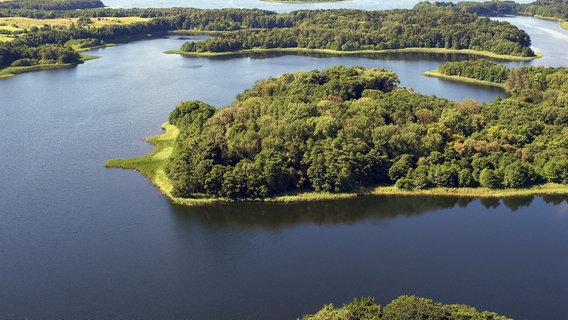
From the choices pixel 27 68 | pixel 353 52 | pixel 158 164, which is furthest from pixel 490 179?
pixel 27 68

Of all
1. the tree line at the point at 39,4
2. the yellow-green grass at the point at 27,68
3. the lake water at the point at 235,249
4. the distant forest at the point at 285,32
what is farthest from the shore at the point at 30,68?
the tree line at the point at 39,4

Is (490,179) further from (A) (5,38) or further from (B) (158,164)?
(A) (5,38)

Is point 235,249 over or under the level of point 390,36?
under

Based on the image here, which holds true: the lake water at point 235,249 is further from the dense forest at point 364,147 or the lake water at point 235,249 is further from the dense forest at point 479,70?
the dense forest at point 479,70

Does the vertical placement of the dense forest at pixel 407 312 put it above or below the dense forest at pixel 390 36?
below

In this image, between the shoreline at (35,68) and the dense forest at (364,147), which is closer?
the dense forest at (364,147)

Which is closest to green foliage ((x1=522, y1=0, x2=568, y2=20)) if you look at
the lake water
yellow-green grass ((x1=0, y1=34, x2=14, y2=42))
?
the lake water

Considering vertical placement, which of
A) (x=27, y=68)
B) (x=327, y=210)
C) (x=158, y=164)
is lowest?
(x=327, y=210)
